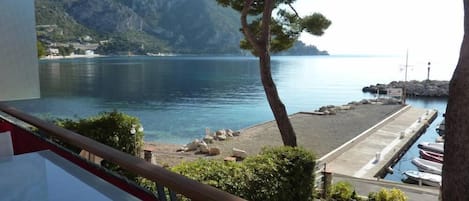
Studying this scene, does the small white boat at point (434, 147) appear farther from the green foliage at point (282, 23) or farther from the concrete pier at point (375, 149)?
the green foliage at point (282, 23)

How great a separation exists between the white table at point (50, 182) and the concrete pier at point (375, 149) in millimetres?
8214

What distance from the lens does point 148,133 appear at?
22.0 meters

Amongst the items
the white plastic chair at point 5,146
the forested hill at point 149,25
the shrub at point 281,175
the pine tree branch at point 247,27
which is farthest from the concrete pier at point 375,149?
the forested hill at point 149,25

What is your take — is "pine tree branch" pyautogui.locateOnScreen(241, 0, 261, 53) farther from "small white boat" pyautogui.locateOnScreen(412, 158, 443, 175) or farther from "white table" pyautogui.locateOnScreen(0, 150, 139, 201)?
"small white boat" pyautogui.locateOnScreen(412, 158, 443, 175)

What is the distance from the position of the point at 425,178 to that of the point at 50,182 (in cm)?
1224

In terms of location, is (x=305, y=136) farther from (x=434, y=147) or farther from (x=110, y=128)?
(x=110, y=128)

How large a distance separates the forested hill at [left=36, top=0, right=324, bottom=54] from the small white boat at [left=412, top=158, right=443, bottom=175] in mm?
83046

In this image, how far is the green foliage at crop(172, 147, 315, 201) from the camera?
13.5 feet

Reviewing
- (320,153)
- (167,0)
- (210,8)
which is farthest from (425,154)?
(167,0)

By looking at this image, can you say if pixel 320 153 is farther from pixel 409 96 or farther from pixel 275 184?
pixel 409 96

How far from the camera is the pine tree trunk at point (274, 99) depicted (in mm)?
7522

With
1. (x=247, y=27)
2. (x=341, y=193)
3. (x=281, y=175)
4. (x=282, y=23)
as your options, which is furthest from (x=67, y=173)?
(x=282, y=23)

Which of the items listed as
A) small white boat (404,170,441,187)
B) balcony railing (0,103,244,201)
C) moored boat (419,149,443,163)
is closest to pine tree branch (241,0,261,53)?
balcony railing (0,103,244,201)

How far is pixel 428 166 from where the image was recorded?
13250 millimetres
